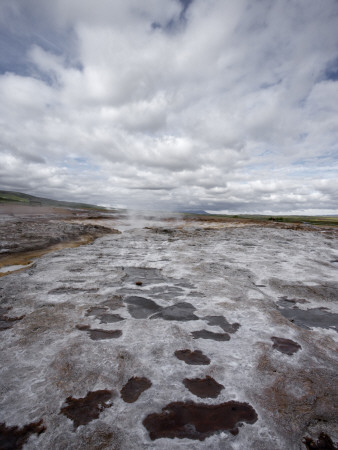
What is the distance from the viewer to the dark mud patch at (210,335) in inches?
154

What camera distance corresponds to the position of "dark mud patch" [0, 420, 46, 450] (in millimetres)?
2088

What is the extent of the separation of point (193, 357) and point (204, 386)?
549 millimetres

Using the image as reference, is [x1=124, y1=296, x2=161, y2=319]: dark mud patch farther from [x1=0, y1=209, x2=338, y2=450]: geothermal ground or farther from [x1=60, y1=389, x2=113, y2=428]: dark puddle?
[x1=60, y1=389, x2=113, y2=428]: dark puddle

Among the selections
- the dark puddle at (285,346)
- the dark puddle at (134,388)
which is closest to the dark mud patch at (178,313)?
the dark puddle at (285,346)

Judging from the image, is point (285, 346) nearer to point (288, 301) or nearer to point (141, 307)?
point (288, 301)

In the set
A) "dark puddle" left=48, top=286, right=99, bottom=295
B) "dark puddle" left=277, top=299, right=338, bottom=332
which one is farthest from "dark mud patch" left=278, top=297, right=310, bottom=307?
"dark puddle" left=48, top=286, right=99, bottom=295

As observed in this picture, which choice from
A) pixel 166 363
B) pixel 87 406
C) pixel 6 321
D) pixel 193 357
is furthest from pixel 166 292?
pixel 87 406

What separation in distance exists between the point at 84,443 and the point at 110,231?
19.1 m

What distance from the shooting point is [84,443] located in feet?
6.93

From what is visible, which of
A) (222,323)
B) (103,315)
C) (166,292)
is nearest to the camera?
(222,323)

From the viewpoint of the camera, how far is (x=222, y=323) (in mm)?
4430

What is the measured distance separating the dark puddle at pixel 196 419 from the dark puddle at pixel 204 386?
0.16m

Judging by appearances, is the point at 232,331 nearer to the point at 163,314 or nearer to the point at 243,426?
the point at 163,314

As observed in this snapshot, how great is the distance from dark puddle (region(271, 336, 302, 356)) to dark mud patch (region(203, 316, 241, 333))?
0.66 m
